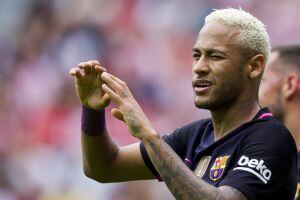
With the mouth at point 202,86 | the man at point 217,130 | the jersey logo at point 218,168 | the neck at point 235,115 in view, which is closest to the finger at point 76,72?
the man at point 217,130

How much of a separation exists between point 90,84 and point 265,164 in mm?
974

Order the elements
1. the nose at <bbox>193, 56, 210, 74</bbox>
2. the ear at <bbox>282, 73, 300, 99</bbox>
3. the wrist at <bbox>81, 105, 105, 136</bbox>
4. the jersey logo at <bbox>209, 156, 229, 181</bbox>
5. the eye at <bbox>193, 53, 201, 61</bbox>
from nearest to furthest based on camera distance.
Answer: the jersey logo at <bbox>209, 156, 229, 181</bbox>
the nose at <bbox>193, 56, 210, 74</bbox>
the eye at <bbox>193, 53, 201, 61</bbox>
the wrist at <bbox>81, 105, 105, 136</bbox>
the ear at <bbox>282, 73, 300, 99</bbox>

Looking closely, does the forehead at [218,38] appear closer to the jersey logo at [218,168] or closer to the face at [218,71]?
the face at [218,71]

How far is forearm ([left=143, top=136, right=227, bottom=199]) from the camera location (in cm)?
A: 346

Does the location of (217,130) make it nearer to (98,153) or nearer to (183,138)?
(183,138)

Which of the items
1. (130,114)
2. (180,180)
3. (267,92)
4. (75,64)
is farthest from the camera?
(75,64)

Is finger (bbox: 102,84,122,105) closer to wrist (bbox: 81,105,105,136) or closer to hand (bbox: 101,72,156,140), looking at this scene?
hand (bbox: 101,72,156,140)

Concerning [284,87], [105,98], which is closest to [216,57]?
[105,98]

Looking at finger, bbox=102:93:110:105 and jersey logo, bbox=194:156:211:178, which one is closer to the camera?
jersey logo, bbox=194:156:211:178

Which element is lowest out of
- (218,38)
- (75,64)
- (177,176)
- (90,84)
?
(75,64)

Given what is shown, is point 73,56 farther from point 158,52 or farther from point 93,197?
point 93,197

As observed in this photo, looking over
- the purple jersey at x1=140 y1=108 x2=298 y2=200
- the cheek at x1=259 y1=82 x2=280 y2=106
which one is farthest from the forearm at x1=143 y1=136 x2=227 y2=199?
the cheek at x1=259 y1=82 x2=280 y2=106

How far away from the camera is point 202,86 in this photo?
386 cm

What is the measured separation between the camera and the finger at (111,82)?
3651mm
